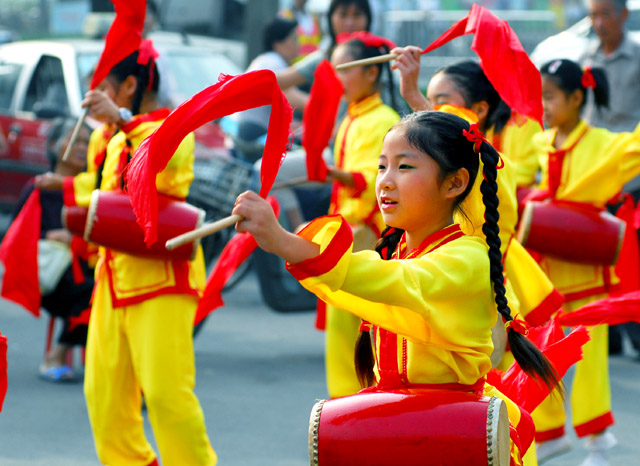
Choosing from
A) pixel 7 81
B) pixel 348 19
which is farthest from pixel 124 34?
pixel 7 81

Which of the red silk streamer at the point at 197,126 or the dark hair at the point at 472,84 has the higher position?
the red silk streamer at the point at 197,126

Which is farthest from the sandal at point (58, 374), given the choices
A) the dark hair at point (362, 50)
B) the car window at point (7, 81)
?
the car window at point (7, 81)

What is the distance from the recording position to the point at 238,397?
5.62 metres

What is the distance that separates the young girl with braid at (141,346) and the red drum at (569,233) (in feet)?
4.50

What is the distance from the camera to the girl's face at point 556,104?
4645 mm

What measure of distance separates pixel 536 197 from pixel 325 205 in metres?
2.51

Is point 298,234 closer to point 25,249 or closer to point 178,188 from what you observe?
point 178,188

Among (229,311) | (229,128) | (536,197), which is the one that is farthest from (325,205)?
(536,197)

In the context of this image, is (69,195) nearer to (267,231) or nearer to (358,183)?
(358,183)

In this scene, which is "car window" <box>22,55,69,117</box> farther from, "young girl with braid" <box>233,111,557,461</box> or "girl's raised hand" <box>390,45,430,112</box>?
"young girl with braid" <box>233,111,557,461</box>

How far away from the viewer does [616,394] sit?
5.70 m

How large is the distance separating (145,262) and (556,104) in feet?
6.06

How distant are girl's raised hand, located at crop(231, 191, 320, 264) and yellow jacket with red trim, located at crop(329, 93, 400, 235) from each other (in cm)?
241

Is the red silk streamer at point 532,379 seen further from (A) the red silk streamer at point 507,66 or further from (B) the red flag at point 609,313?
(A) the red silk streamer at point 507,66
